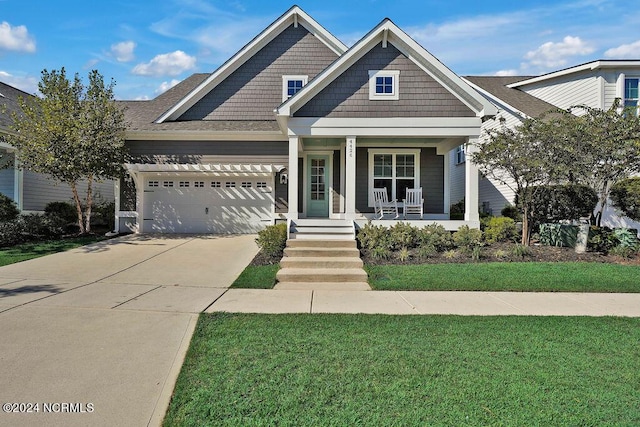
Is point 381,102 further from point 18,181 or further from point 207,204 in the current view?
point 18,181

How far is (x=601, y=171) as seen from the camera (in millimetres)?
9195

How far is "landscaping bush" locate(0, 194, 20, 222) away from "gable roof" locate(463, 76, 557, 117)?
1900cm

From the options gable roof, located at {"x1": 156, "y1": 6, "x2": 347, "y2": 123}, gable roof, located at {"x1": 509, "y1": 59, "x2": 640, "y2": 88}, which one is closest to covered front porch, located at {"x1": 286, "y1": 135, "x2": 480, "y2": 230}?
gable roof, located at {"x1": 156, "y1": 6, "x2": 347, "y2": 123}

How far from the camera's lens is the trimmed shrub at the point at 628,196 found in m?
9.85

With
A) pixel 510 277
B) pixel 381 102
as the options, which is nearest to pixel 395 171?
pixel 381 102

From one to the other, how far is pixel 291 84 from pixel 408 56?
5401 millimetres

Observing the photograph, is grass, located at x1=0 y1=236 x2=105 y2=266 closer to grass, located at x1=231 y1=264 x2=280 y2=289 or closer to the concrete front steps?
grass, located at x1=231 y1=264 x2=280 y2=289

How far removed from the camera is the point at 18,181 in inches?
517

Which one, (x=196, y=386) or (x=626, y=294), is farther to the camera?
(x=626, y=294)

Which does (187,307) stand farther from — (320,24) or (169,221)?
(320,24)

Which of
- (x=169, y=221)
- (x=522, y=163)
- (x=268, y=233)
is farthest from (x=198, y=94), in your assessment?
(x=522, y=163)

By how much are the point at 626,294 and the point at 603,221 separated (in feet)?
28.1

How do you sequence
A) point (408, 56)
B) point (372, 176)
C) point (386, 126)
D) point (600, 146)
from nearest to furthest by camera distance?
point (600, 146)
point (386, 126)
point (408, 56)
point (372, 176)

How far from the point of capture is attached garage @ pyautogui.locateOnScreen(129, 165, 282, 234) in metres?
13.4
